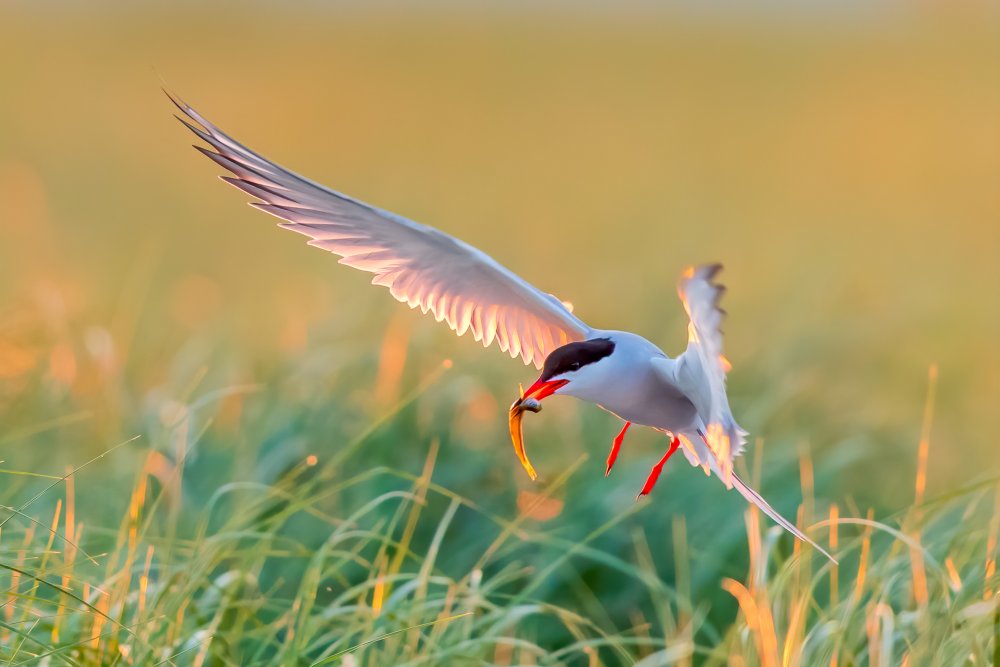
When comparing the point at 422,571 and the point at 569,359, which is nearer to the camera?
the point at 569,359

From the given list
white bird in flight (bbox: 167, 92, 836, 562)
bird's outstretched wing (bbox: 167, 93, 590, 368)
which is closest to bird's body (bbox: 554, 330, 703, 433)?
white bird in flight (bbox: 167, 92, 836, 562)

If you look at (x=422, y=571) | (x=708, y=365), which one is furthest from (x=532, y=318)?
(x=422, y=571)

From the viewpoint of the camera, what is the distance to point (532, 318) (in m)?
2.32

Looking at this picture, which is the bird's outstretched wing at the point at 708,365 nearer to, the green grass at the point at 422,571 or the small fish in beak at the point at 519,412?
the small fish in beak at the point at 519,412

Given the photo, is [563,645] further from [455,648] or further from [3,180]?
→ [3,180]

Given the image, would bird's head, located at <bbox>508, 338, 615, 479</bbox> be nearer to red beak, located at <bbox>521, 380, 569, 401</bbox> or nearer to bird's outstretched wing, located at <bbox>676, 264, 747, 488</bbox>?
red beak, located at <bbox>521, 380, 569, 401</bbox>

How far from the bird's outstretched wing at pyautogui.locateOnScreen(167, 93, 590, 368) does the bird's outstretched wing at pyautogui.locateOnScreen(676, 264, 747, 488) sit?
0.30 m

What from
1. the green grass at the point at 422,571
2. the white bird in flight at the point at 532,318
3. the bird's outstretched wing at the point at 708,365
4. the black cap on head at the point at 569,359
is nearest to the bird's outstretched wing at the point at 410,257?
the white bird in flight at the point at 532,318

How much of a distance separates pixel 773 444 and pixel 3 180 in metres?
8.09

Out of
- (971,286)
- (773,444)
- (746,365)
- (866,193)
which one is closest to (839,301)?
(746,365)

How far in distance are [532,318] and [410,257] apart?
0.75ft

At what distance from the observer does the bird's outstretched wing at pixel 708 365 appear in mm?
1661

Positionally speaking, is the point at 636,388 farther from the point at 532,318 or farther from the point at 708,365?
the point at 532,318

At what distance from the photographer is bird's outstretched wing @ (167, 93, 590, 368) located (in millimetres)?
2121
